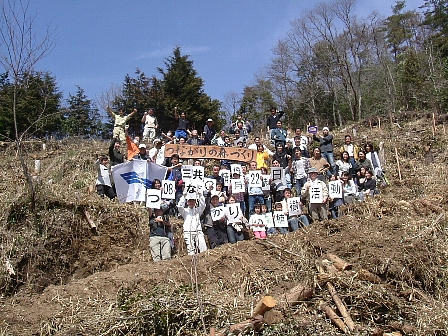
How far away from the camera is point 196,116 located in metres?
29.1

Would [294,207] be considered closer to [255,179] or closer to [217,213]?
[255,179]

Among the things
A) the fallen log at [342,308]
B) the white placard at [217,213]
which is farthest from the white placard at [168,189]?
the fallen log at [342,308]

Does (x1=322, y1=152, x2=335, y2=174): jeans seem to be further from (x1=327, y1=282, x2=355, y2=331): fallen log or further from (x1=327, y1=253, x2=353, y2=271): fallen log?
(x1=327, y1=282, x2=355, y2=331): fallen log

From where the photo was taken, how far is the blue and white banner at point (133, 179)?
11.5 meters

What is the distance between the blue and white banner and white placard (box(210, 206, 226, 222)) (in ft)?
7.64

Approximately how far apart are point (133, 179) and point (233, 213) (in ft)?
10.2

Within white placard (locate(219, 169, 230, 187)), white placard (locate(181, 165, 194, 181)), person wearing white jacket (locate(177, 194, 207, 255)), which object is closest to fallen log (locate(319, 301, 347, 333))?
person wearing white jacket (locate(177, 194, 207, 255))

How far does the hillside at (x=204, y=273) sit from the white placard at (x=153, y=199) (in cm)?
76

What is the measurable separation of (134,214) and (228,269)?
3.73 metres

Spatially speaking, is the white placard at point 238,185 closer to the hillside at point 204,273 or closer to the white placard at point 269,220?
the white placard at point 269,220

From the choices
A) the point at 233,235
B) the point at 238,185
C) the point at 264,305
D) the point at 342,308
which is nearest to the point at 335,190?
the point at 238,185

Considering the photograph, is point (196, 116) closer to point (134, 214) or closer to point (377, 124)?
point (377, 124)

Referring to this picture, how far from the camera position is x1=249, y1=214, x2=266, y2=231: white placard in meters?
10.3

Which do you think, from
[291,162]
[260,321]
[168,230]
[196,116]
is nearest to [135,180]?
[168,230]
